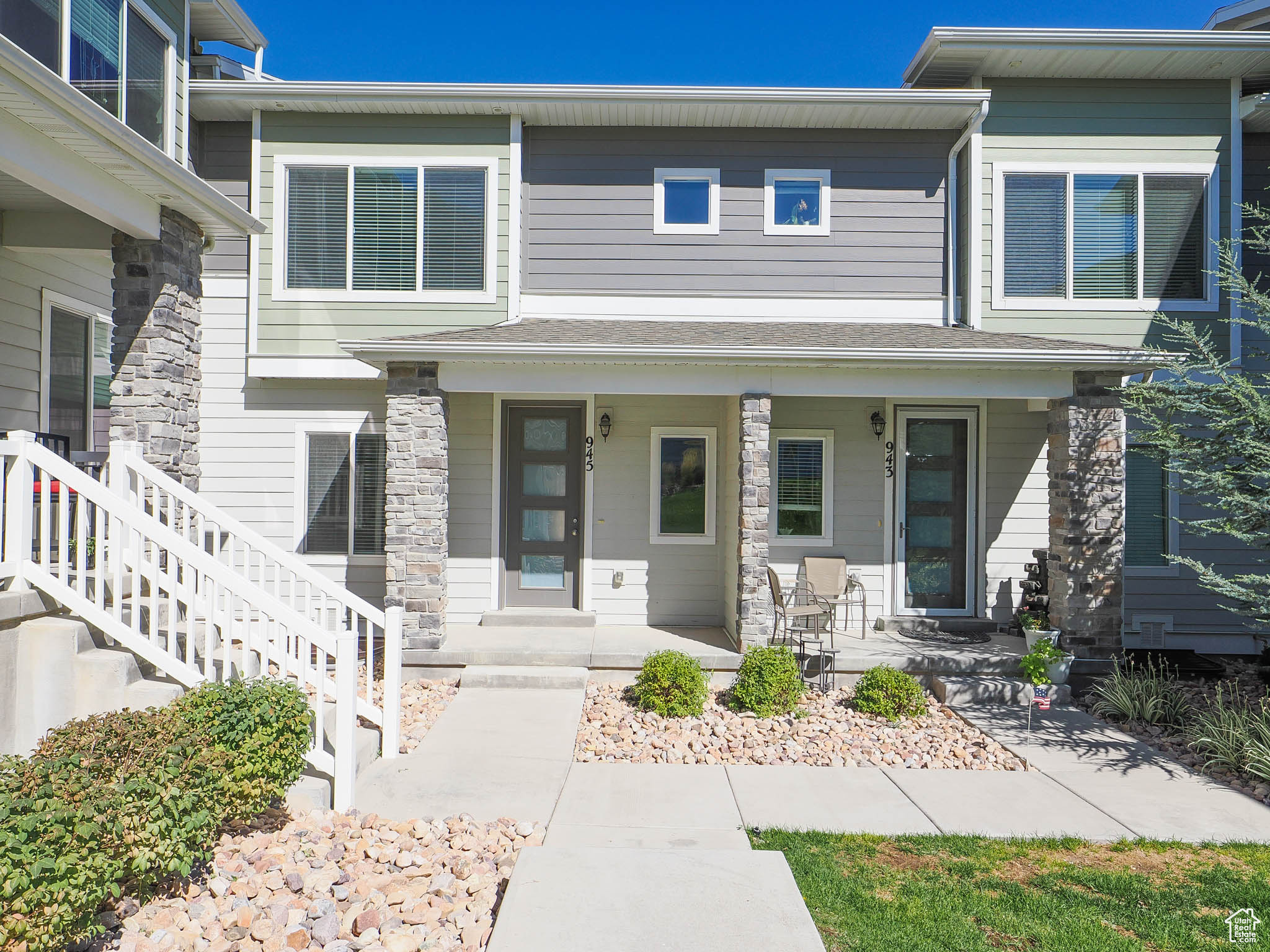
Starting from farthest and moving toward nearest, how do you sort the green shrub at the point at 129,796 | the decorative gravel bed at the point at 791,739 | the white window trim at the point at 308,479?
the white window trim at the point at 308,479
the decorative gravel bed at the point at 791,739
the green shrub at the point at 129,796

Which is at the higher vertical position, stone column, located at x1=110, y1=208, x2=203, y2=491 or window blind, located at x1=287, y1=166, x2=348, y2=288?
window blind, located at x1=287, y1=166, x2=348, y2=288

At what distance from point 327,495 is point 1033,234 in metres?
8.18

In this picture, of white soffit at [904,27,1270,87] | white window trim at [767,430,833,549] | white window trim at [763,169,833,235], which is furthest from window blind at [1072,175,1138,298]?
white window trim at [767,430,833,549]

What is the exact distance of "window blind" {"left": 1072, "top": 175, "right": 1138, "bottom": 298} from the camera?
26.5 ft

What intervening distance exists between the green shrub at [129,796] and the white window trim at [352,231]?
17.0 feet

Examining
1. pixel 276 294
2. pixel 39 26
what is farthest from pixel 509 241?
pixel 39 26

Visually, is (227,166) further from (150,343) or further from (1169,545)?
(1169,545)

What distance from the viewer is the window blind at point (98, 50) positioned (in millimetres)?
5582

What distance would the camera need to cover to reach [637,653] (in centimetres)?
696

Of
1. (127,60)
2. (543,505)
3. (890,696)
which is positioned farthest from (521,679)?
(127,60)

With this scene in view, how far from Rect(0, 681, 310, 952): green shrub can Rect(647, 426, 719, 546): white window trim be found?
4815mm

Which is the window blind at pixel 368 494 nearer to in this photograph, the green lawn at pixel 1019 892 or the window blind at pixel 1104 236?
the green lawn at pixel 1019 892

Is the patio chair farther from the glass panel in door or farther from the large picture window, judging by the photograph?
the large picture window

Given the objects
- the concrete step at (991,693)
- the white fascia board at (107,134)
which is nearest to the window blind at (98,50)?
the white fascia board at (107,134)
